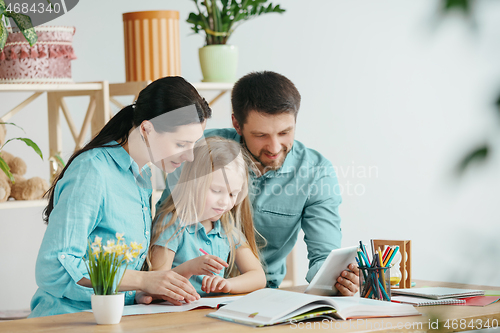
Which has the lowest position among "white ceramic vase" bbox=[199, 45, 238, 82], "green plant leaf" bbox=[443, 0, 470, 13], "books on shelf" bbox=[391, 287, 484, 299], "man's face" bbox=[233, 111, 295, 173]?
"books on shelf" bbox=[391, 287, 484, 299]

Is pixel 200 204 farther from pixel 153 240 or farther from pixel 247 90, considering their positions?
pixel 247 90

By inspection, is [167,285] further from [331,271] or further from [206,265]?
[331,271]

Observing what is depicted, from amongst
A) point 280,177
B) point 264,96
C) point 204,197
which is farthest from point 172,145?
point 280,177

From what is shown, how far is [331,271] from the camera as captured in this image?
1.38m

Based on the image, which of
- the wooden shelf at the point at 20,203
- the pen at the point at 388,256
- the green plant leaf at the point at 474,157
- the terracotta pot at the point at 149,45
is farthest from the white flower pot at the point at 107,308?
the terracotta pot at the point at 149,45

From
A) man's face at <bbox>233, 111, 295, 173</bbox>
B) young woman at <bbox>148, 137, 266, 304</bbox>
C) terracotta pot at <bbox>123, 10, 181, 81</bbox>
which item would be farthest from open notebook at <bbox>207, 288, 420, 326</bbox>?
terracotta pot at <bbox>123, 10, 181, 81</bbox>

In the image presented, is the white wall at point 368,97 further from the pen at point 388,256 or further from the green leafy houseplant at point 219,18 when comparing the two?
the pen at point 388,256

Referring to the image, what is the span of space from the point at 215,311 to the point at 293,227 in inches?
29.4

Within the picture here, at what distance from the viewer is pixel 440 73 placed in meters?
3.26

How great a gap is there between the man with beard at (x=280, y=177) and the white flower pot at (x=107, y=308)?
66 cm

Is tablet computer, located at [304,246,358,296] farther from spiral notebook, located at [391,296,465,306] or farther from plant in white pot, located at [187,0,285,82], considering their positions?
plant in white pot, located at [187,0,285,82]

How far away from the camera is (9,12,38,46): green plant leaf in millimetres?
1760

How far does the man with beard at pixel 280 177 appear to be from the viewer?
175cm

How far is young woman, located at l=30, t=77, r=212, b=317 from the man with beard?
0.91 ft
